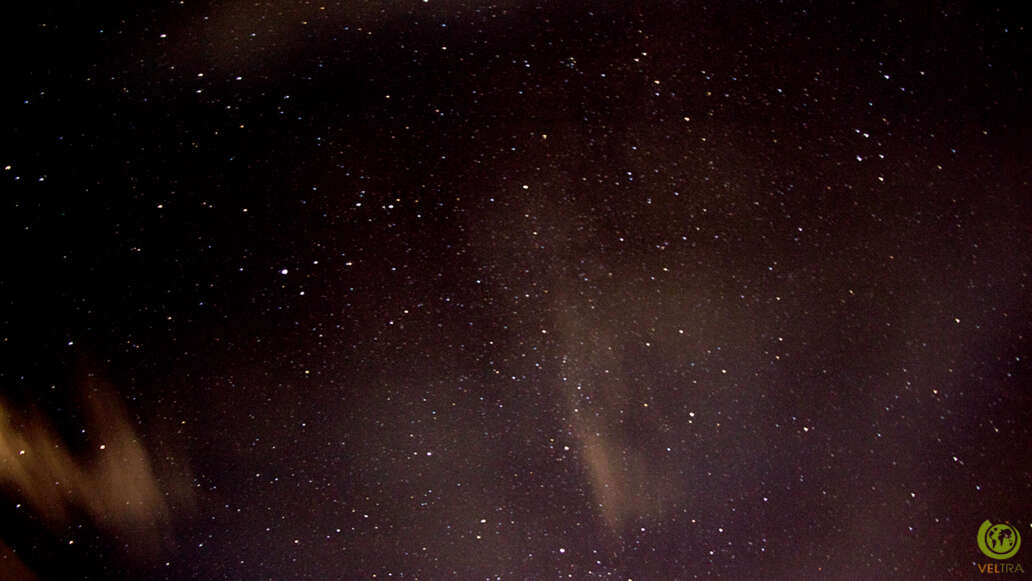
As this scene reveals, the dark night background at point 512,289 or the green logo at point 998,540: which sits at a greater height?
the dark night background at point 512,289

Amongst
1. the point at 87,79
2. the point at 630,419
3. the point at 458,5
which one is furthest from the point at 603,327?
the point at 87,79

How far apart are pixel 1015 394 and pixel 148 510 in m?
0.50

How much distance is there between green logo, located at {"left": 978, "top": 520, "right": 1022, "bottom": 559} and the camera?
0.46 meters

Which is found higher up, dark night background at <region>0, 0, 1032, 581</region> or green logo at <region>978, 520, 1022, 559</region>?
dark night background at <region>0, 0, 1032, 581</region>

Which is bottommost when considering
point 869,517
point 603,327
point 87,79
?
point 869,517

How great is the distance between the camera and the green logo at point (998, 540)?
462 millimetres

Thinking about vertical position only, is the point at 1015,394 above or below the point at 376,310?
below

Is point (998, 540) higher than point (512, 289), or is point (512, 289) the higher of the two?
point (512, 289)

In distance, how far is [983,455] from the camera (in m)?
0.45

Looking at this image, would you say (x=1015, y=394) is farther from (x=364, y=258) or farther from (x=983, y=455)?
(x=364, y=258)

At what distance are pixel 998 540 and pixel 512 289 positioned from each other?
33cm

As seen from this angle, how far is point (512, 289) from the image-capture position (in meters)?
0.42

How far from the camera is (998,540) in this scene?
0.46 m

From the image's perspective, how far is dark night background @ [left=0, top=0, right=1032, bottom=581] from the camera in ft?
1.31
